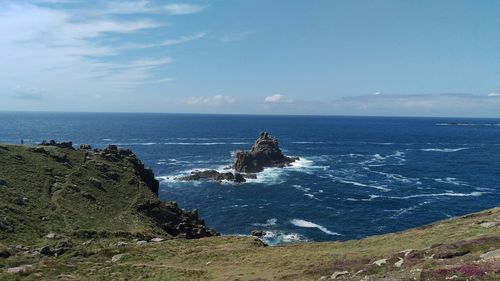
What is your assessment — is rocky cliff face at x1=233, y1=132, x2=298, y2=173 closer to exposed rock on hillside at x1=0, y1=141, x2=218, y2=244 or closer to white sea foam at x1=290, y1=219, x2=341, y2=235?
white sea foam at x1=290, y1=219, x2=341, y2=235

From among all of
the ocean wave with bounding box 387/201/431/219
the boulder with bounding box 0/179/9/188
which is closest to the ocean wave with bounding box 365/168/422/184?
the ocean wave with bounding box 387/201/431/219

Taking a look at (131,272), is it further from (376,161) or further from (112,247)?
(376,161)

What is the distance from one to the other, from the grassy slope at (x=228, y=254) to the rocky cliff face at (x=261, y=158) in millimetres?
91007

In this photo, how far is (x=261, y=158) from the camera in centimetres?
16562

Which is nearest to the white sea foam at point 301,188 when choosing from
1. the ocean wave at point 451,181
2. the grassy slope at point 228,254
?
the ocean wave at point 451,181

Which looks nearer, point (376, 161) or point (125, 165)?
point (125, 165)

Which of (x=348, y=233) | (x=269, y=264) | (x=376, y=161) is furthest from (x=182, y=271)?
(x=376, y=161)

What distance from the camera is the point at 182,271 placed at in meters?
43.2

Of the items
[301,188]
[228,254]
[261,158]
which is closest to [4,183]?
[228,254]

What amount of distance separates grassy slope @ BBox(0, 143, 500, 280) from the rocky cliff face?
91.0 metres

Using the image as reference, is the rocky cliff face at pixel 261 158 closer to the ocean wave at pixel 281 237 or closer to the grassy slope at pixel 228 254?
the ocean wave at pixel 281 237

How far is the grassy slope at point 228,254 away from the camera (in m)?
33.5

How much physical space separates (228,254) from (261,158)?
11554 centimetres

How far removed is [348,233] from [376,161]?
4119 inches
